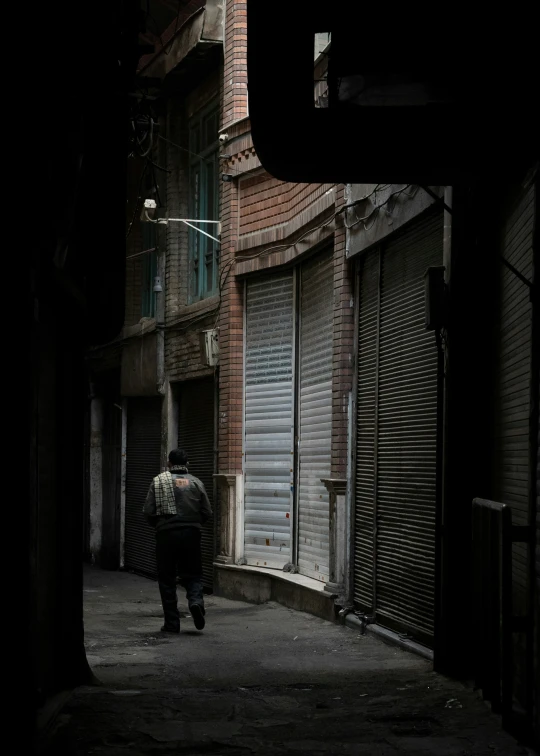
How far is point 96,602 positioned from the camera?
15.1 meters

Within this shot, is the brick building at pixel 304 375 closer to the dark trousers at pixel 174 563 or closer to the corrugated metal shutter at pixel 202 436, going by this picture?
the corrugated metal shutter at pixel 202 436

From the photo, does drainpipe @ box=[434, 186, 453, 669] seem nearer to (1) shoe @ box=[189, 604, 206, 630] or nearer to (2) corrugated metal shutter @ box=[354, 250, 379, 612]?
(2) corrugated metal shutter @ box=[354, 250, 379, 612]

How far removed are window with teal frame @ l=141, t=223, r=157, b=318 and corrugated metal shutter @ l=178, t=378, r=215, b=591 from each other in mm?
2136

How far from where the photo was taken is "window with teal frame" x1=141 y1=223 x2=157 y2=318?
19.7m

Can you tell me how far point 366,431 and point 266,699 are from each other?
451cm

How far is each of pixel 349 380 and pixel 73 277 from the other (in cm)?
508

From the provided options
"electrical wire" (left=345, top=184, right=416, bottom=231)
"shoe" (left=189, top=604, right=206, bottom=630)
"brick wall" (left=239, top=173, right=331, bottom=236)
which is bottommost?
"shoe" (left=189, top=604, right=206, bottom=630)

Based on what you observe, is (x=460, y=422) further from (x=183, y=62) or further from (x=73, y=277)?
(x=183, y=62)

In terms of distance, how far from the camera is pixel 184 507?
11.7m

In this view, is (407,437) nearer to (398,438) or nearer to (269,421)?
(398,438)

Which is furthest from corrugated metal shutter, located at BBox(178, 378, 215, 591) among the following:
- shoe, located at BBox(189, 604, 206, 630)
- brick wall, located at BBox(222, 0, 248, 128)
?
shoe, located at BBox(189, 604, 206, 630)

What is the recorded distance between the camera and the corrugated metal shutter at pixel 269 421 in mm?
14625

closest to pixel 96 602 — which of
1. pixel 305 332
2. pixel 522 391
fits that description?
pixel 305 332

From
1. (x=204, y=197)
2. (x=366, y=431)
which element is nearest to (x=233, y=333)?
(x=204, y=197)
